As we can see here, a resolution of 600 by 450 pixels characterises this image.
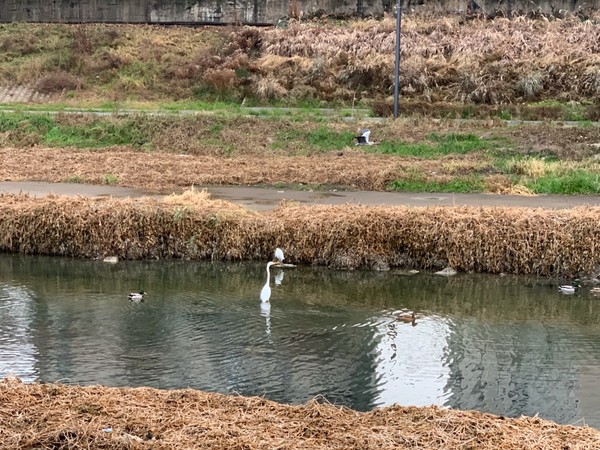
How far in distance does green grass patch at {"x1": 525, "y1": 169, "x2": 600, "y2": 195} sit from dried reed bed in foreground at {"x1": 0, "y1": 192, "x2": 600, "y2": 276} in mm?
3279

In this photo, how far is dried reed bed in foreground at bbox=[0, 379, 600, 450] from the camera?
236 inches

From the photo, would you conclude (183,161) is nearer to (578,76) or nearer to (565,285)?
(565,285)

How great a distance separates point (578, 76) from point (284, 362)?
2489 centimetres

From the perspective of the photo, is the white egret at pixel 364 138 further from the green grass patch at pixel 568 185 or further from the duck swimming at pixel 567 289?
the duck swimming at pixel 567 289

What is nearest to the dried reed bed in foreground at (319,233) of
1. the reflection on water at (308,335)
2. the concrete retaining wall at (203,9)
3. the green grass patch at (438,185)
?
the reflection on water at (308,335)

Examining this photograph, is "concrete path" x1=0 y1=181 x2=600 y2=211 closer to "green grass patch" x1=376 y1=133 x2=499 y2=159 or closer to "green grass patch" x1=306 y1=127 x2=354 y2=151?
"green grass patch" x1=376 y1=133 x2=499 y2=159

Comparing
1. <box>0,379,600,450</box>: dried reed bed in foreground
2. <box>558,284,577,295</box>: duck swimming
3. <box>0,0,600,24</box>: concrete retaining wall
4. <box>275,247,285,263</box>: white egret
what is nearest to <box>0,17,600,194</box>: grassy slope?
<box>0,0,600,24</box>: concrete retaining wall

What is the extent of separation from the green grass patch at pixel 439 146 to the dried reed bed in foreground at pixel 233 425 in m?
15.2

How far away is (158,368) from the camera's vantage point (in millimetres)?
8977

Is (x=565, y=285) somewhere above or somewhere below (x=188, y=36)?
below

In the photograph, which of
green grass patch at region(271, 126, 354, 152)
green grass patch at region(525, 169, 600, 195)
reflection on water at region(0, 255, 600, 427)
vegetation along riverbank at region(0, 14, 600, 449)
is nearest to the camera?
vegetation along riverbank at region(0, 14, 600, 449)

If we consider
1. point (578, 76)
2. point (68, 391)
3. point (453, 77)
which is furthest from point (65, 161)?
point (578, 76)

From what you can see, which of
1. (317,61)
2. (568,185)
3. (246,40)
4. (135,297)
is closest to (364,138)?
(568,185)

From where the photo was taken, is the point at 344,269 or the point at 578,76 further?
the point at 578,76
